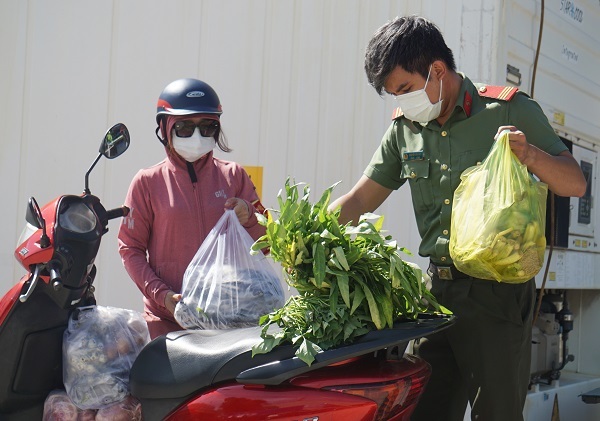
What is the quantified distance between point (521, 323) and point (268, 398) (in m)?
0.93

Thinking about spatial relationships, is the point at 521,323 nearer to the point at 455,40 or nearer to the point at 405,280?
the point at 405,280

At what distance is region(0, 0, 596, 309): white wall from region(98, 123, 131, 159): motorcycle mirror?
1.70 metres

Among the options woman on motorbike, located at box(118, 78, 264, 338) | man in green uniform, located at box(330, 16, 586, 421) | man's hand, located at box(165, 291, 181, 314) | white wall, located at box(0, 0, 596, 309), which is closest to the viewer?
man in green uniform, located at box(330, 16, 586, 421)

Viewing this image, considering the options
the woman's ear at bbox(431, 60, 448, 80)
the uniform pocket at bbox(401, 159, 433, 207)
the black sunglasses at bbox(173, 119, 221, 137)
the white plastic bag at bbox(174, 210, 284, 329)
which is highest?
the woman's ear at bbox(431, 60, 448, 80)


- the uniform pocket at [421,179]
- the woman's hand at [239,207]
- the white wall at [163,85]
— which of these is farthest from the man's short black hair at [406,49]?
the white wall at [163,85]

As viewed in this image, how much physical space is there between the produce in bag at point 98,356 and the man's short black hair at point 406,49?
3.71 ft

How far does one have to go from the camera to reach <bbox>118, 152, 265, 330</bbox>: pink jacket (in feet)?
10.2

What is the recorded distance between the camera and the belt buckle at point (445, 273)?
2684mm

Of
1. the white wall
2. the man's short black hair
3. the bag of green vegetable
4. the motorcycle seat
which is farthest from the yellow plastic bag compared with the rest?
the white wall

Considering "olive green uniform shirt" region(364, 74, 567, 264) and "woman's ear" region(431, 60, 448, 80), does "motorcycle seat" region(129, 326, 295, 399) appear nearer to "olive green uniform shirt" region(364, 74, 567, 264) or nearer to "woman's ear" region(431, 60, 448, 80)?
"olive green uniform shirt" region(364, 74, 567, 264)

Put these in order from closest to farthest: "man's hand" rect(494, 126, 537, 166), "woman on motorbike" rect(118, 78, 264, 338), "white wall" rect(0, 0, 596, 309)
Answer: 1. "man's hand" rect(494, 126, 537, 166)
2. "woman on motorbike" rect(118, 78, 264, 338)
3. "white wall" rect(0, 0, 596, 309)

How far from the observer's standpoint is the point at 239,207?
2969 millimetres

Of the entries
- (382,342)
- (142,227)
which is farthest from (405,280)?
(142,227)

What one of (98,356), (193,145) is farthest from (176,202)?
(98,356)
